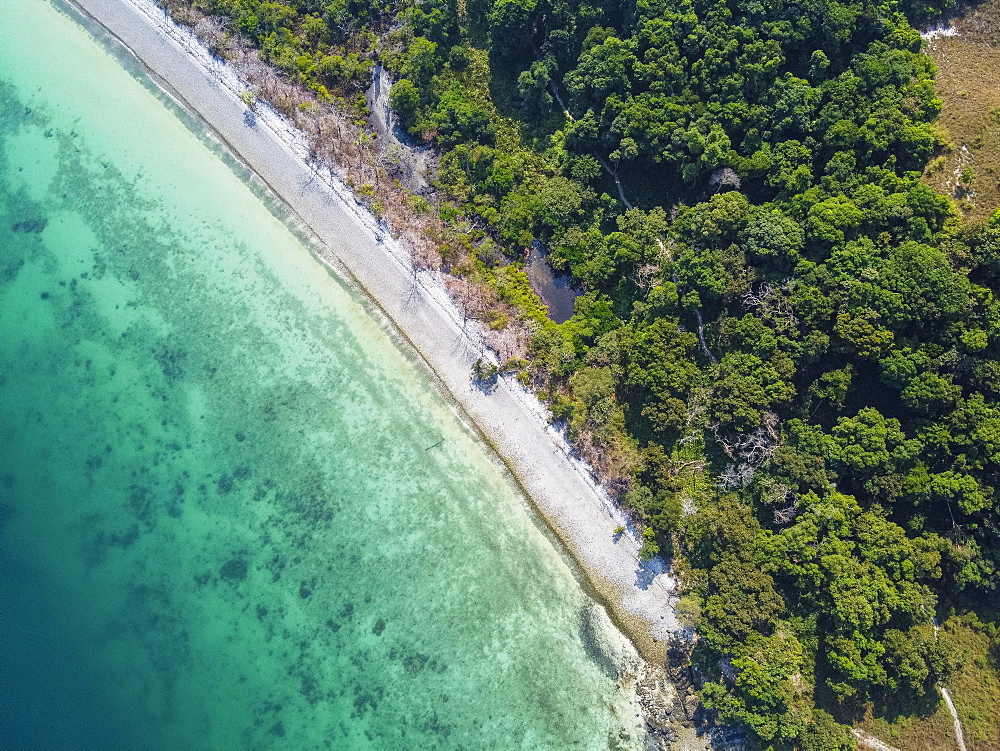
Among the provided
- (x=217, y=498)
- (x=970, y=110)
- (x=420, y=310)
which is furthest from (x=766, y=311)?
(x=217, y=498)

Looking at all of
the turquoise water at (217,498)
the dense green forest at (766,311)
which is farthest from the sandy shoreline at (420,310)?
the dense green forest at (766,311)

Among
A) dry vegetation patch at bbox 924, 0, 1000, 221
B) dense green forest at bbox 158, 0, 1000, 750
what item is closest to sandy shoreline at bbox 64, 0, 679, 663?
dense green forest at bbox 158, 0, 1000, 750

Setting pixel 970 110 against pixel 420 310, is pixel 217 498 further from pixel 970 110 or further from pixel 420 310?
pixel 970 110

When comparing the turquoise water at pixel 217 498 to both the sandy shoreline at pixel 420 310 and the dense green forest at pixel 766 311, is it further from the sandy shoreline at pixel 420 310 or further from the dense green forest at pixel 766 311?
the dense green forest at pixel 766 311

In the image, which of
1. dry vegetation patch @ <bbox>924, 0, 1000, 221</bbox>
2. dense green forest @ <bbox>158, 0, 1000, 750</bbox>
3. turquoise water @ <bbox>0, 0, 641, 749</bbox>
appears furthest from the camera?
turquoise water @ <bbox>0, 0, 641, 749</bbox>

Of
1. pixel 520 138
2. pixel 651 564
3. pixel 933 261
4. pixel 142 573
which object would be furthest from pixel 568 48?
pixel 142 573

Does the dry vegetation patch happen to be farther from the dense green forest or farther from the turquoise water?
the turquoise water
